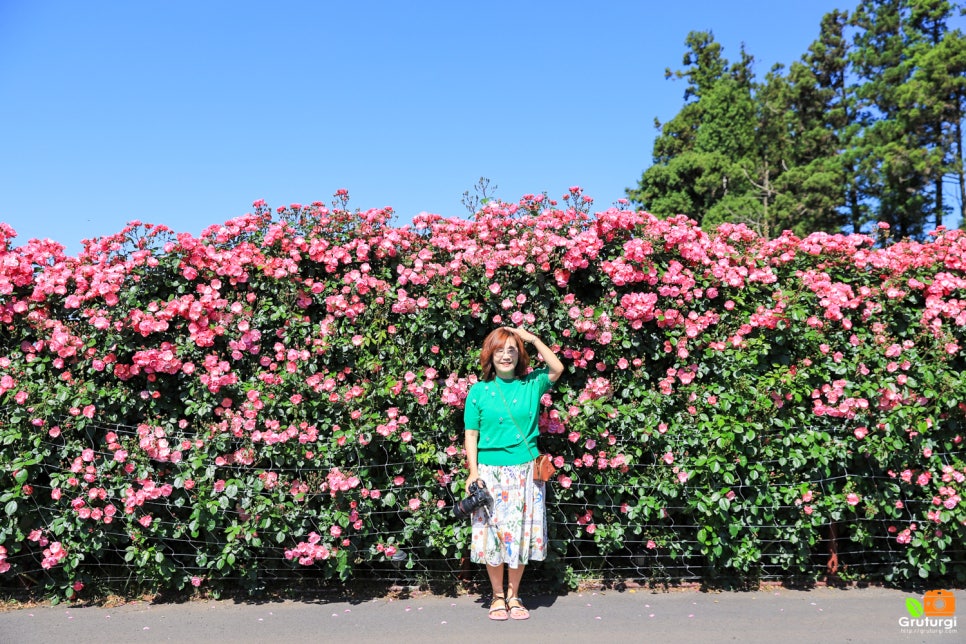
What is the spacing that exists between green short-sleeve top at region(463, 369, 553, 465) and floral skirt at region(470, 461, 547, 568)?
60 mm

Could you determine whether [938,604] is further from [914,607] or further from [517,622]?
[517,622]

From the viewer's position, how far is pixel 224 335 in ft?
13.8

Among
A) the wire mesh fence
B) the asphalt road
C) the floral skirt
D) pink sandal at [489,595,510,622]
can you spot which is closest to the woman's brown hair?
the floral skirt

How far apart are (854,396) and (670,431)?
104 cm

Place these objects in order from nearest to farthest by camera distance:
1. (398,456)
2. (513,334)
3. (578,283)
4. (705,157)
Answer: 1. (513,334)
2. (398,456)
3. (578,283)
4. (705,157)

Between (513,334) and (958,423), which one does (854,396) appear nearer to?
(958,423)

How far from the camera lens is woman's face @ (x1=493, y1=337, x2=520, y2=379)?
3723 mm

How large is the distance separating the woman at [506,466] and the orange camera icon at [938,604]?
205cm

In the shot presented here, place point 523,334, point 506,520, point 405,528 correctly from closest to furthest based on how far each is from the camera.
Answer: point 506,520
point 523,334
point 405,528

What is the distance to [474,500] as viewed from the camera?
357cm

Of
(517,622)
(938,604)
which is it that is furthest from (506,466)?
(938,604)

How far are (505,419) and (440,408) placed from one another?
484 mm

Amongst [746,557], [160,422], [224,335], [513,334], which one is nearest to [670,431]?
[746,557]

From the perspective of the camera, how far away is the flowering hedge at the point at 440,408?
3.97 m
